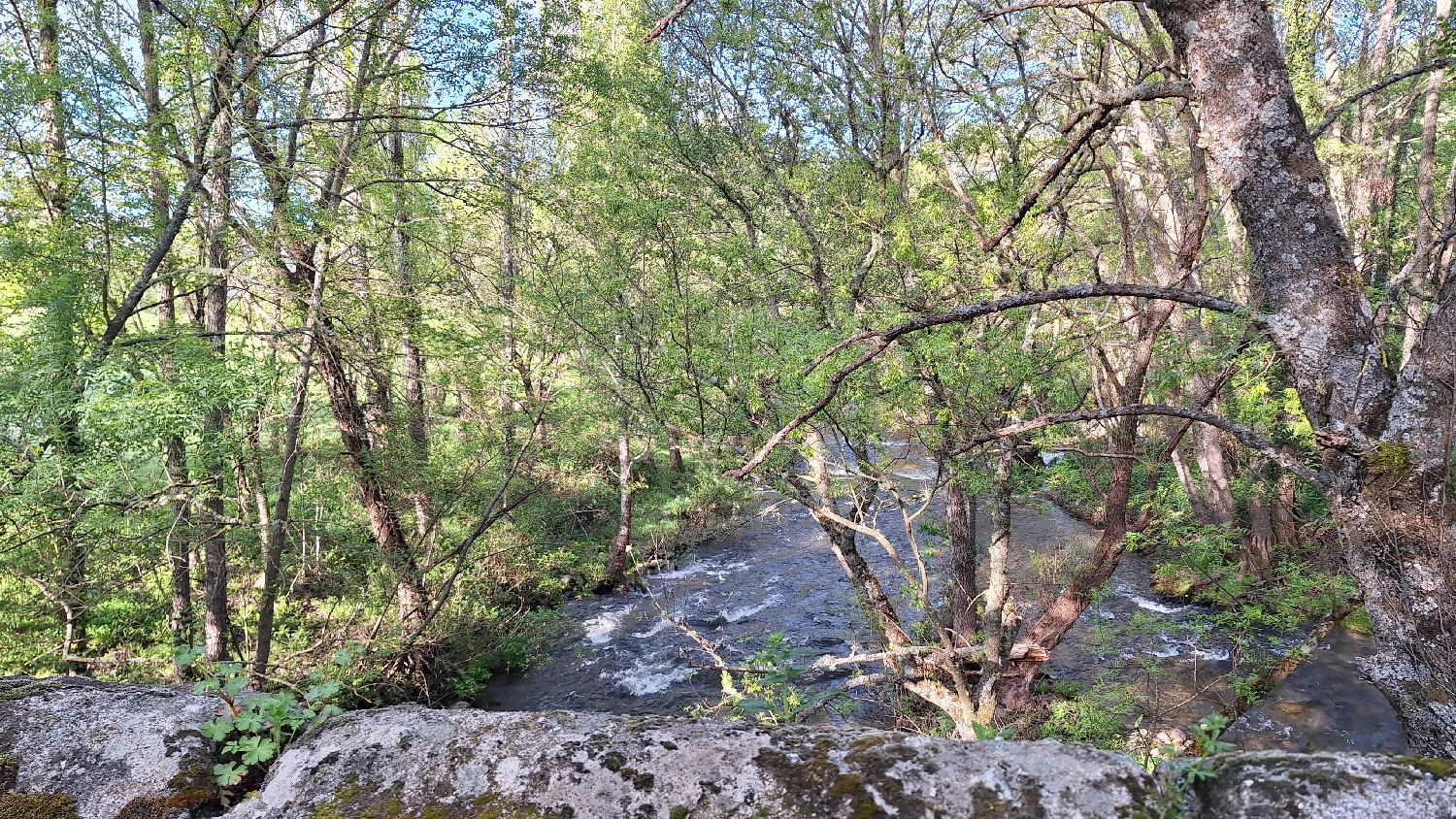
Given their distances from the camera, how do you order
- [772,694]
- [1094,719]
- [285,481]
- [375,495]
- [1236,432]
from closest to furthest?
[1236,432] < [772,694] < [1094,719] < [285,481] < [375,495]

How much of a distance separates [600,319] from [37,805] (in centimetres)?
658

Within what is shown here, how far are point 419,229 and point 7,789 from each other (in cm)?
728

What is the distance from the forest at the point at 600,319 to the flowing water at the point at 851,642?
0.57 metres

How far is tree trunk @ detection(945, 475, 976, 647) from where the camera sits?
806 centimetres

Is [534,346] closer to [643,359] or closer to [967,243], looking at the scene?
[643,359]

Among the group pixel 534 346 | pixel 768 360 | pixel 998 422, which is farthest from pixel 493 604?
pixel 998 422

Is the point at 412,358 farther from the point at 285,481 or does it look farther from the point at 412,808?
the point at 412,808

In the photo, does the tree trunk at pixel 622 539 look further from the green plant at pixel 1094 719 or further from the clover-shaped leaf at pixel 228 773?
the clover-shaped leaf at pixel 228 773

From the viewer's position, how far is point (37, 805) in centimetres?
174

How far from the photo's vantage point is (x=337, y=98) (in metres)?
7.70

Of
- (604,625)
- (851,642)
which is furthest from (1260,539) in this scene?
(604,625)

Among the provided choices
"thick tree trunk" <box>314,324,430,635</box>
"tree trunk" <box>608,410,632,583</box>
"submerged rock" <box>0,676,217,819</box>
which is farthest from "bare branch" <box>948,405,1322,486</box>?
"tree trunk" <box>608,410,632,583</box>

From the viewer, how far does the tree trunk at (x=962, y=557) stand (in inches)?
317

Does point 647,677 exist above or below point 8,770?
below
